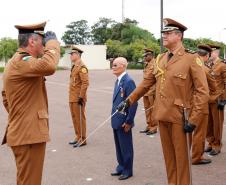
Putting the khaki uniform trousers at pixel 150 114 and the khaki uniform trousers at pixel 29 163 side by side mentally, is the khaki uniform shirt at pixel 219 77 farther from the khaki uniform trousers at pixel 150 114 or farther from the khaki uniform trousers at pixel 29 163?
the khaki uniform trousers at pixel 29 163

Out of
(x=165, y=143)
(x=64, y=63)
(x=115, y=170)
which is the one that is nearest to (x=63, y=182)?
(x=115, y=170)

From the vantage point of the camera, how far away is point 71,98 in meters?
8.45

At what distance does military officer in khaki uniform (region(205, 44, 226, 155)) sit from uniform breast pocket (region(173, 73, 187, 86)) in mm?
2619

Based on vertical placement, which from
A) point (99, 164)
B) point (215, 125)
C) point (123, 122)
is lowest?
point (99, 164)

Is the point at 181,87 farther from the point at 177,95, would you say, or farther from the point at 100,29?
the point at 100,29

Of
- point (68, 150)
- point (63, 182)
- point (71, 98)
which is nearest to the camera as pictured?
point (63, 182)

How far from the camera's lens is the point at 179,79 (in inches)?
184

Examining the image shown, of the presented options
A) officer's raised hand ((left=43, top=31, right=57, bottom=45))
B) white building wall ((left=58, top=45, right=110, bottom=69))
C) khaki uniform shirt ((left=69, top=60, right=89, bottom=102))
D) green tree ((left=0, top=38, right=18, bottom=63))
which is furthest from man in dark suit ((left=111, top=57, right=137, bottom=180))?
green tree ((left=0, top=38, right=18, bottom=63))

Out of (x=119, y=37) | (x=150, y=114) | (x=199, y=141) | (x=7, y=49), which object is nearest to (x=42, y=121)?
(x=199, y=141)

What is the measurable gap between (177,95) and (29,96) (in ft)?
5.98

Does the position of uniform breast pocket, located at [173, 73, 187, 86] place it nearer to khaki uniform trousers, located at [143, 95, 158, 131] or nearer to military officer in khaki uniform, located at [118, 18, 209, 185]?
military officer in khaki uniform, located at [118, 18, 209, 185]

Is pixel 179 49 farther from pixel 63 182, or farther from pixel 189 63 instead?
pixel 63 182

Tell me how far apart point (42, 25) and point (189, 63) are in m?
1.85

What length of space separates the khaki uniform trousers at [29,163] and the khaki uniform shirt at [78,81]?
165 inches
